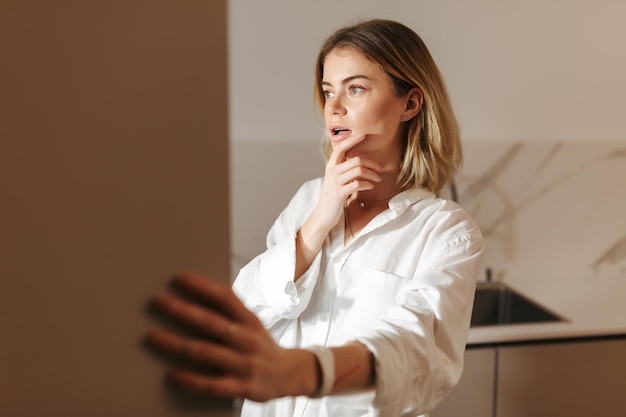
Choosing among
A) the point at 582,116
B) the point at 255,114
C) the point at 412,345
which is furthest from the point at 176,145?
the point at 582,116

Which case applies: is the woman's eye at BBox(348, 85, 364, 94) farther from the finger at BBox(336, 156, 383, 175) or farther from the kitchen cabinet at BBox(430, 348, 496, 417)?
the kitchen cabinet at BBox(430, 348, 496, 417)

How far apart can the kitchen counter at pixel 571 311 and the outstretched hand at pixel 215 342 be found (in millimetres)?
1111

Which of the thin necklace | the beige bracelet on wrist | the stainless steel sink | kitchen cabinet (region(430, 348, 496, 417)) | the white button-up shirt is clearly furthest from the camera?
the stainless steel sink

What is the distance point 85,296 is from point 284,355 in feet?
0.59

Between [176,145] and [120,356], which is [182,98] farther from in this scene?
[120,356]

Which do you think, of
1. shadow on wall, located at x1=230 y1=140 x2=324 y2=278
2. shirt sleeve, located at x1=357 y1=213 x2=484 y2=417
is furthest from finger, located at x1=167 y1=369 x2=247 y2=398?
shadow on wall, located at x1=230 y1=140 x2=324 y2=278

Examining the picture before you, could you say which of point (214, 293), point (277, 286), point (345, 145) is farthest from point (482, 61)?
point (214, 293)

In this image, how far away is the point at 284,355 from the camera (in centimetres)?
59

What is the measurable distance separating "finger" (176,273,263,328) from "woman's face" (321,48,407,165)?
2.19ft

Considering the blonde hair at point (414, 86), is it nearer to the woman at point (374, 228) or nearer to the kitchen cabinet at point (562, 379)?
the woman at point (374, 228)

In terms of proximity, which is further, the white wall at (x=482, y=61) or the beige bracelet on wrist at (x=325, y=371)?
the white wall at (x=482, y=61)

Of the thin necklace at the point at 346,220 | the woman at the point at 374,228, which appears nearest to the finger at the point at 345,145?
the woman at the point at 374,228

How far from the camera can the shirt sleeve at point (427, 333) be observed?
77cm

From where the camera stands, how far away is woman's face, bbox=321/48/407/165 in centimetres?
115
